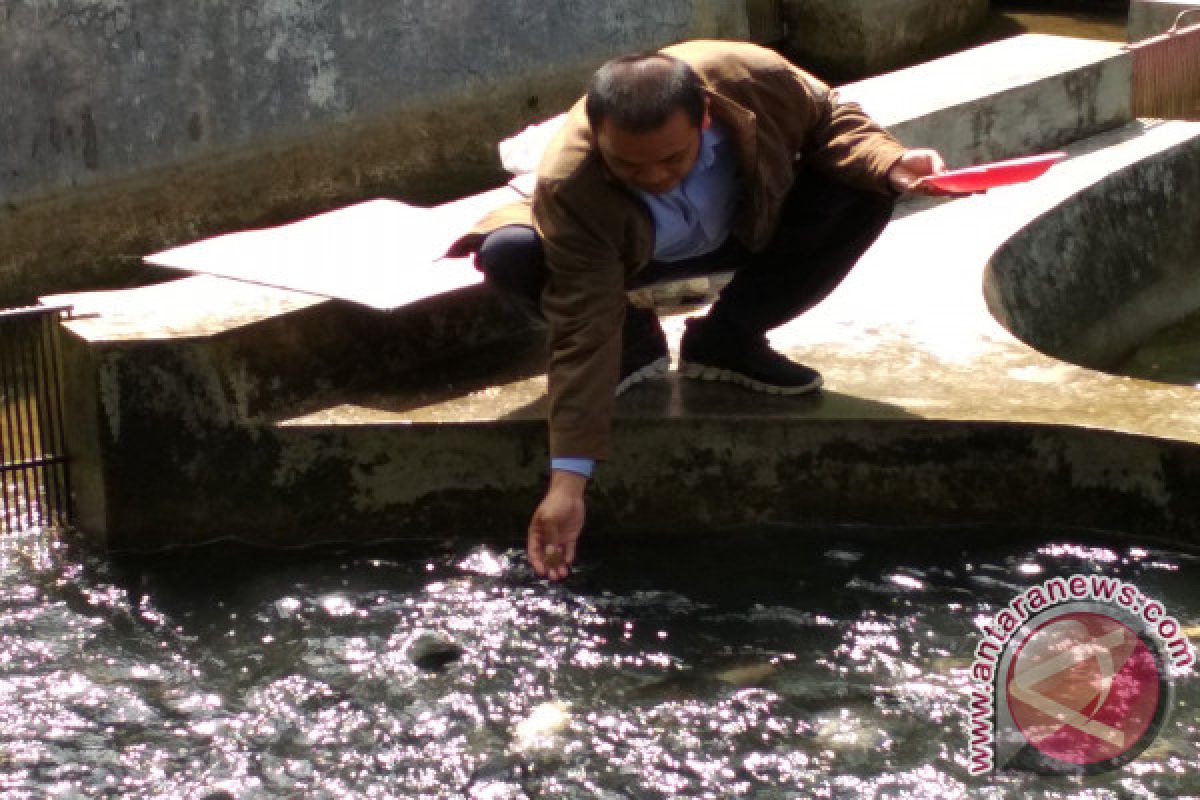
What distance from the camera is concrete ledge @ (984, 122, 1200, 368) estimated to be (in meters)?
5.41

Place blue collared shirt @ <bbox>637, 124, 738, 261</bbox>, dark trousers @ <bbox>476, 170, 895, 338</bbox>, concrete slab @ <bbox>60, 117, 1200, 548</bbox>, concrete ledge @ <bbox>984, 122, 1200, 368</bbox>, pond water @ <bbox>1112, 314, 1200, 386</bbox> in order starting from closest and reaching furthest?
blue collared shirt @ <bbox>637, 124, 738, 261</bbox>, dark trousers @ <bbox>476, 170, 895, 338</bbox>, concrete slab @ <bbox>60, 117, 1200, 548</bbox>, concrete ledge @ <bbox>984, 122, 1200, 368</bbox>, pond water @ <bbox>1112, 314, 1200, 386</bbox>

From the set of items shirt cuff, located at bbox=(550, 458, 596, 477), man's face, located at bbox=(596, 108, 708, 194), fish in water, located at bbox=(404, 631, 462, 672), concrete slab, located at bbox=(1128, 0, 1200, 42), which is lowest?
fish in water, located at bbox=(404, 631, 462, 672)

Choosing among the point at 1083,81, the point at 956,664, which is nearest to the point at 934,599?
the point at 956,664

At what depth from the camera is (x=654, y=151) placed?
11.4 feet

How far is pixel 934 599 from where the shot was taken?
3.89 meters

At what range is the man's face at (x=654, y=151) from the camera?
3.47m

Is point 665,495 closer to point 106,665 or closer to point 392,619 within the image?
point 392,619

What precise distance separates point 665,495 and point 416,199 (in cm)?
352

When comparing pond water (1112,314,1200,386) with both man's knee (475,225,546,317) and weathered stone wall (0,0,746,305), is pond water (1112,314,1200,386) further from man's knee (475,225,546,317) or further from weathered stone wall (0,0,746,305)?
weathered stone wall (0,0,746,305)

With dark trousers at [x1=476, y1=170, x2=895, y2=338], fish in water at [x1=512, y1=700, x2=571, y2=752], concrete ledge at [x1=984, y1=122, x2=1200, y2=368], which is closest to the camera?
fish in water at [x1=512, y1=700, x2=571, y2=752]

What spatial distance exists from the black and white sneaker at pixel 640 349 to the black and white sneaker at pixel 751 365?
10cm

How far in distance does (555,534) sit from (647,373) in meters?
1.05

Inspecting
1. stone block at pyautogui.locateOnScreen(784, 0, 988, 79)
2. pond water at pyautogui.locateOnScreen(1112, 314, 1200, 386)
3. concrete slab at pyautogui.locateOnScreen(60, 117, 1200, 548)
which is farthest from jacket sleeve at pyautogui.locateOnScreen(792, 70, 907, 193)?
stone block at pyautogui.locateOnScreen(784, 0, 988, 79)

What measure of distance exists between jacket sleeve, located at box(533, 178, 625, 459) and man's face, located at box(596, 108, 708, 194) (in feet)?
0.42
